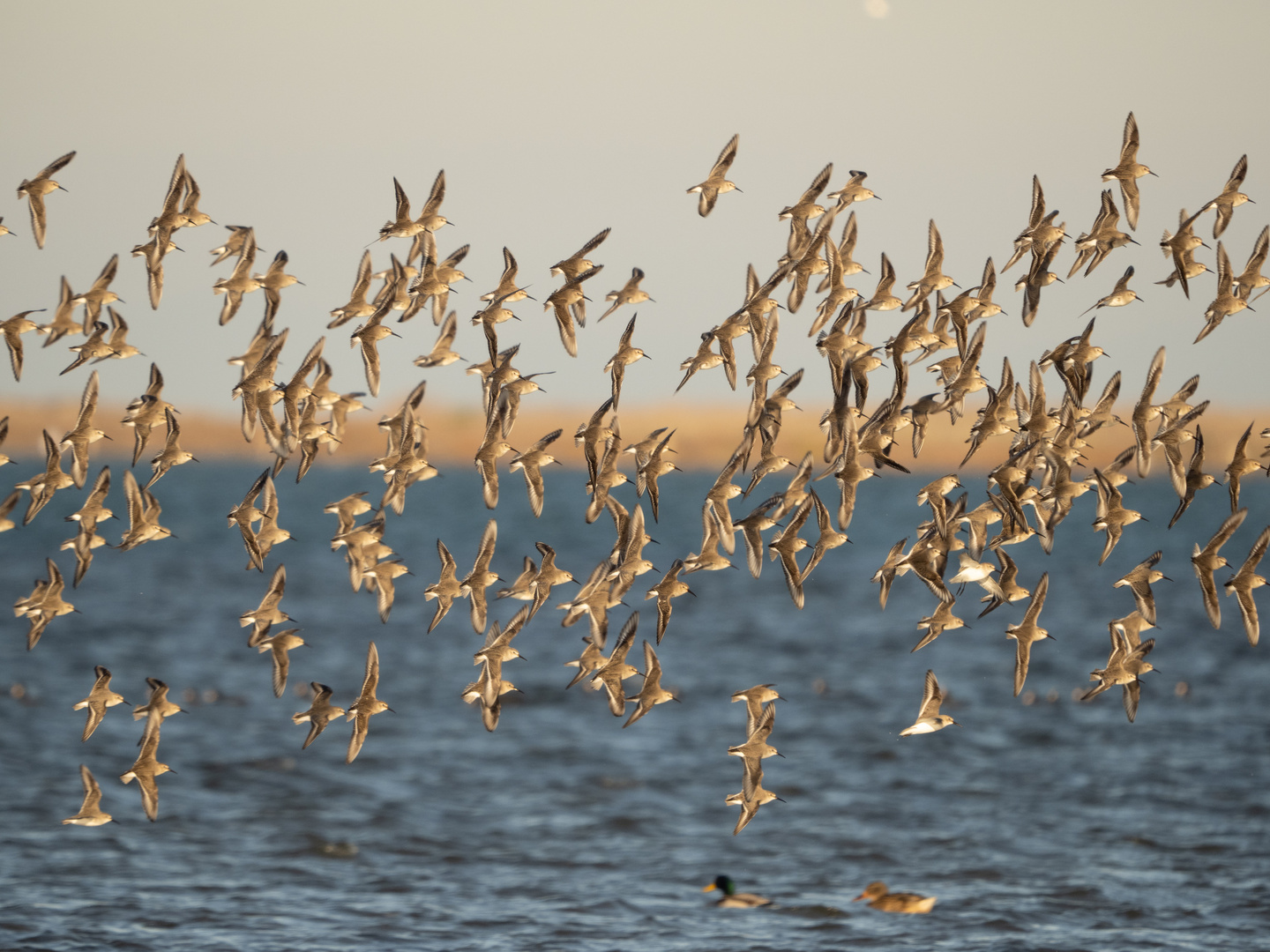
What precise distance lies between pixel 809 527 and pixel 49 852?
47.8 metres

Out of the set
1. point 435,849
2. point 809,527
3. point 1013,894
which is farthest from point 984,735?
point 809,527

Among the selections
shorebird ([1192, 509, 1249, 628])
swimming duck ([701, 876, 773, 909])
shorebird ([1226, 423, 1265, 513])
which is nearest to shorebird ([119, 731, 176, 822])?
shorebird ([1192, 509, 1249, 628])

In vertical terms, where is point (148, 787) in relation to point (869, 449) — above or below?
below

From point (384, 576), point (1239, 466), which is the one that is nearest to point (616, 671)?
point (384, 576)

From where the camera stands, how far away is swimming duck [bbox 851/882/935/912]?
67.8 feet

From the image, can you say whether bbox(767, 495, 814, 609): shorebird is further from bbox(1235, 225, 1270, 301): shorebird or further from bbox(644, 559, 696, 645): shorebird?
bbox(1235, 225, 1270, 301): shorebird

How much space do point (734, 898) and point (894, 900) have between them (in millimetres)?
2330

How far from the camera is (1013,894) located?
21.4 meters

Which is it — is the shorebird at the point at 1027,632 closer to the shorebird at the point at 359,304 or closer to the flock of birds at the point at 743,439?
the flock of birds at the point at 743,439

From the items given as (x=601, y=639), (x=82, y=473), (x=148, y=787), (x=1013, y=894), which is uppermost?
(x=82, y=473)

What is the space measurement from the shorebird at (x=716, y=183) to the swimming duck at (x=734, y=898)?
1149 cm

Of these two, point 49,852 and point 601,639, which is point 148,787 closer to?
point 601,639

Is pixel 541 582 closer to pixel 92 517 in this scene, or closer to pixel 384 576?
pixel 384 576

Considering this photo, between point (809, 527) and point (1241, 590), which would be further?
point (809, 527)
